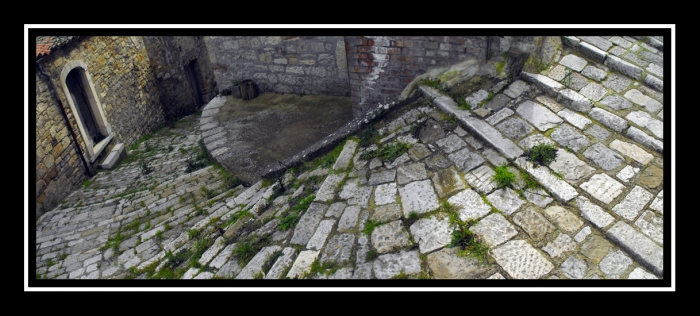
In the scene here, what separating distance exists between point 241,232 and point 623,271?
3216 millimetres

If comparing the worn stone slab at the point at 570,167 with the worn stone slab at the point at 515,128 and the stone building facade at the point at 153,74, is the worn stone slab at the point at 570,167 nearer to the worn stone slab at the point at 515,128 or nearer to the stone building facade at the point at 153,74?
the worn stone slab at the point at 515,128

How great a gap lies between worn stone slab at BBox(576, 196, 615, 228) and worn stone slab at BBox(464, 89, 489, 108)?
1.53 meters

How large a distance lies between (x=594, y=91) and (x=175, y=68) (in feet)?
33.9

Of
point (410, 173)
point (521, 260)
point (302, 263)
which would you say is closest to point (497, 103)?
point (410, 173)

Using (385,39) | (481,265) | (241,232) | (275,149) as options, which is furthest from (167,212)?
(481,265)

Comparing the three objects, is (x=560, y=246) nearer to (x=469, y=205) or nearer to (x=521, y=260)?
(x=521, y=260)

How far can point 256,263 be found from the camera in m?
3.81

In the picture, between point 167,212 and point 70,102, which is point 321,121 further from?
point 70,102

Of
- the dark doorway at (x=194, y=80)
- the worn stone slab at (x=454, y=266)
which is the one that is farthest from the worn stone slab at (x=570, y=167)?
the dark doorway at (x=194, y=80)

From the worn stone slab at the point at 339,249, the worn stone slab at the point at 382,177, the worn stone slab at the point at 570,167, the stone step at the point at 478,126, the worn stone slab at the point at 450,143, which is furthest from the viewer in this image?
the worn stone slab at the point at 450,143

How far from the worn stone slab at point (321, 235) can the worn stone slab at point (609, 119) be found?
2.59m

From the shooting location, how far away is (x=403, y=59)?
17.3ft

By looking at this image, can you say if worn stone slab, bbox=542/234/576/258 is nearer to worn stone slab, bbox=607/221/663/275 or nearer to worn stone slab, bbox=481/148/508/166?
worn stone slab, bbox=607/221/663/275

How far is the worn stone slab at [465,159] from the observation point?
4031 millimetres
